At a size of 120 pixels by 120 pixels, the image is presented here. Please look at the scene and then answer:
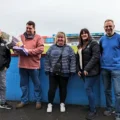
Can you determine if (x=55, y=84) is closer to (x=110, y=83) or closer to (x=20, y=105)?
(x=20, y=105)

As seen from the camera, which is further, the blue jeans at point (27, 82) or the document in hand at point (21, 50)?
the blue jeans at point (27, 82)

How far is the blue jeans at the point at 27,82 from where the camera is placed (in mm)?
5254

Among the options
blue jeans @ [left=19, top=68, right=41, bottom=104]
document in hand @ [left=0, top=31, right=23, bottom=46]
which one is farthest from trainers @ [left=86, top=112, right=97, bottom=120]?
document in hand @ [left=0, top=31, right=23, bottom=46]

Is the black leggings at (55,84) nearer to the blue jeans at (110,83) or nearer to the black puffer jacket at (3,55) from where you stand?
the blue jeans at (110,83)

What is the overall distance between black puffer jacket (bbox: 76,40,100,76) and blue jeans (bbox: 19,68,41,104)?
118 cm

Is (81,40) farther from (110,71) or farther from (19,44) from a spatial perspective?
(19,44)

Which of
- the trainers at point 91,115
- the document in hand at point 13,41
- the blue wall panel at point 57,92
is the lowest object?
the trainers at point 91,115

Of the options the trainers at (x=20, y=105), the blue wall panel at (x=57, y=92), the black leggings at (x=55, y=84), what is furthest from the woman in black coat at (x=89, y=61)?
the trainers at (x=20, y=105)

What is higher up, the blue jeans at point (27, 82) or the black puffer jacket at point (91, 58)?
the black puffer jacket at point (91, 58)

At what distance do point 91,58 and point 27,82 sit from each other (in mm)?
1681

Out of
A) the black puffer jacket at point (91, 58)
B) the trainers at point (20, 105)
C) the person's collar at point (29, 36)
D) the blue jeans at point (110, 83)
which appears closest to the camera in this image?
the blue jeans at point (110, 83)

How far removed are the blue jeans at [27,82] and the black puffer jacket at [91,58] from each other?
118cm

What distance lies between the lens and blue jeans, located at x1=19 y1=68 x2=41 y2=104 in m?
5.25

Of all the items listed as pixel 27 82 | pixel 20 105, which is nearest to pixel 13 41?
pixel 27 82
